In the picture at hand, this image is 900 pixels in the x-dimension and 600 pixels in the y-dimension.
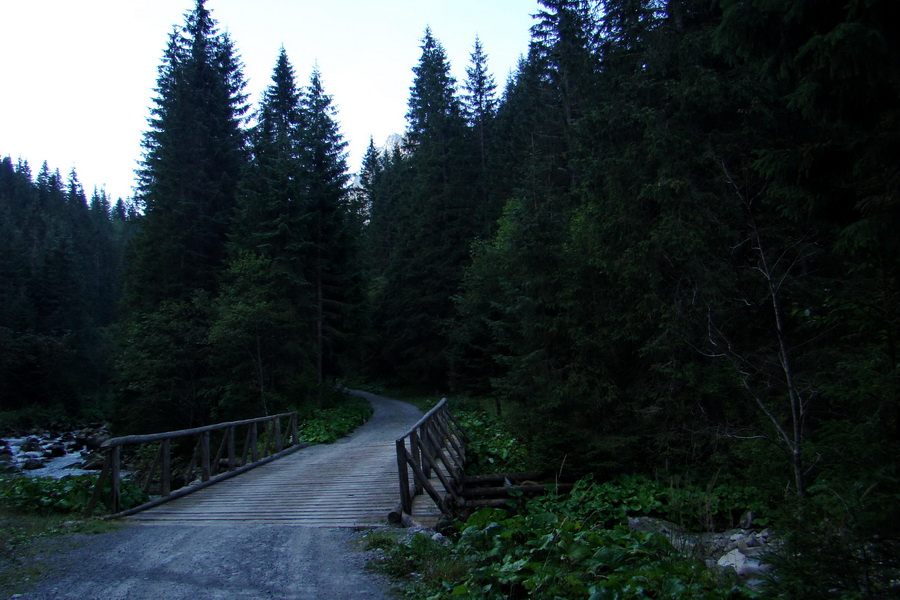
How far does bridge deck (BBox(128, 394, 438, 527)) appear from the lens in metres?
7.45

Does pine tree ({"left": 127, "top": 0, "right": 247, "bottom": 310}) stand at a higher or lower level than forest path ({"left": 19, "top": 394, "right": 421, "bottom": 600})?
higher

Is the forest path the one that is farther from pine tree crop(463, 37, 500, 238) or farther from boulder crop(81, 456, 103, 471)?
pine tree crop(463, 37, 500, 238)

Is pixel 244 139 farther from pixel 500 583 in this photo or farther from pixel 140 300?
pixel 500 583

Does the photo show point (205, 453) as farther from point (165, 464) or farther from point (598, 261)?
point (598, 261)

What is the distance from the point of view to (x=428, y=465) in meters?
9.34

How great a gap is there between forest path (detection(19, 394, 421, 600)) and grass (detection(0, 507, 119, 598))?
0.14m

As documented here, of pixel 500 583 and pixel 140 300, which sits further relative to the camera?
pixel 140 300

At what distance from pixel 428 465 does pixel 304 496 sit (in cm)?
208

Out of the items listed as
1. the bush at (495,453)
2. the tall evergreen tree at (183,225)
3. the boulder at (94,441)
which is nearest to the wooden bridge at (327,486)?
the bush at (495,453)

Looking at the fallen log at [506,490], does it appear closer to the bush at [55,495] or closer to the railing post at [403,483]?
the railing post at [403,483]

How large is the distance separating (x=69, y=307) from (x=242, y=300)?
118 feet

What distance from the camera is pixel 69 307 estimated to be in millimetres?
46219

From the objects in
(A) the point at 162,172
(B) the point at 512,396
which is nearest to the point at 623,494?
(B) the point at 512,396

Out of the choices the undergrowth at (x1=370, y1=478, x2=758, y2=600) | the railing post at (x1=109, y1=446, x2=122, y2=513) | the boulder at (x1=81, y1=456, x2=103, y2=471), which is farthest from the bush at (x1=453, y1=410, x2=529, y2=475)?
the boulder at (x1=81, y1=456, x2=103, y2=471)
